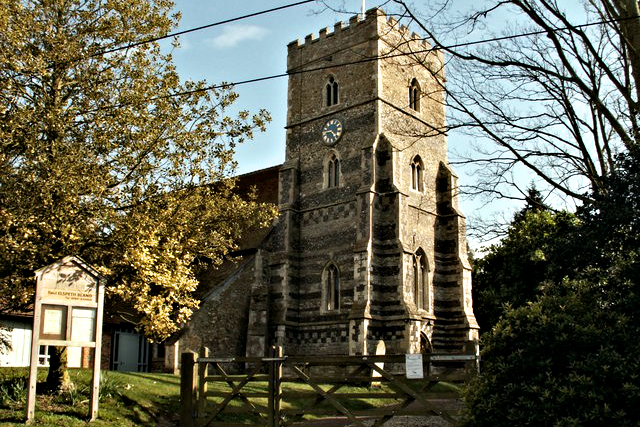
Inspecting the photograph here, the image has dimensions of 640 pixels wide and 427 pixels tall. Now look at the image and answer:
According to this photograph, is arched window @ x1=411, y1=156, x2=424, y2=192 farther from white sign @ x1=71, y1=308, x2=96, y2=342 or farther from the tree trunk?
white sign @ x1=71, y1=308, x2=96, y2=342

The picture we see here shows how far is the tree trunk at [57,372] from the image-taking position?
45.0 ft

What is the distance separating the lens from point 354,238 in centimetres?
2775

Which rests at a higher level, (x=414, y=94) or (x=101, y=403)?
(x=414, y=94)

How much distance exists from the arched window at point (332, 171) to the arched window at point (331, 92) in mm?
2610

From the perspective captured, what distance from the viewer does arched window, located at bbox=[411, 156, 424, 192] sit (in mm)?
29750

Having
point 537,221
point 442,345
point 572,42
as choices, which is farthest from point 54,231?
point 537,221

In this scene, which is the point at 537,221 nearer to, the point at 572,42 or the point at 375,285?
the point at 375,285

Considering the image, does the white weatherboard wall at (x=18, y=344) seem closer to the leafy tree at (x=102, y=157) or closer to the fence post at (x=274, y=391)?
the leafy tree at (x=102, y=157)

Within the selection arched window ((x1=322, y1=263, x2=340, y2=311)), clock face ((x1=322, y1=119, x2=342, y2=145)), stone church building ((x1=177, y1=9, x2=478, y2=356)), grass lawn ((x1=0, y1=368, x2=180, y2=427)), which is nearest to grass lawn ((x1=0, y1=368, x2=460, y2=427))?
grass lawn ((x1=0, y1=368, x2=180, y2=427))

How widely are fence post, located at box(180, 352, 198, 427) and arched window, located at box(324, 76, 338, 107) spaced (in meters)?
19.8

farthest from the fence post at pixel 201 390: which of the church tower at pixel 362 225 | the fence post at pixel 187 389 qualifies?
the church tower at pixel 362 225

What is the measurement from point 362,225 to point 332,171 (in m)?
3.70

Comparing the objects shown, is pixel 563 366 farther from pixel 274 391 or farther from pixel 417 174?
pixel 417 174

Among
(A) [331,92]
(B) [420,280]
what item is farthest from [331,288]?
(A) [331,92]
